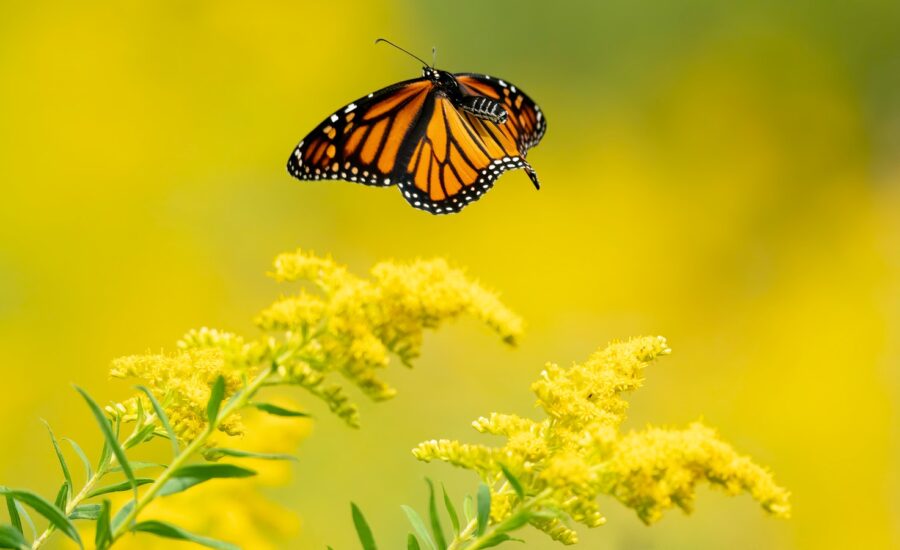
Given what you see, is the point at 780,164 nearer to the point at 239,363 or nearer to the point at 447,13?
the point at 447,13

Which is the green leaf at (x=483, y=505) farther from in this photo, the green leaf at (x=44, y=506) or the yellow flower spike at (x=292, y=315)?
the green leaf at (x=44, y=506)

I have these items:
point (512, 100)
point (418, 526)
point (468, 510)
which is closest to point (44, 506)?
point (418, 526)

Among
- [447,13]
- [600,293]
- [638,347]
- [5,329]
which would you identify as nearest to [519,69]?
[447,13]

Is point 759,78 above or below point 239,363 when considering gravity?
above

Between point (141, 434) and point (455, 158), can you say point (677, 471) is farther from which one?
point (455, 158)

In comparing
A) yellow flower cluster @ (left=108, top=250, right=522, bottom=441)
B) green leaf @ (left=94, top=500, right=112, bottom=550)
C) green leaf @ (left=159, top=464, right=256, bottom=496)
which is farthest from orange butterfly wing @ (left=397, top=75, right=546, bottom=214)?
green leaf @ (left=94, top=500, right=112, bottom=550)

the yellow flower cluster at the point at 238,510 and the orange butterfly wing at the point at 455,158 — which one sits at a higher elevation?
the orange butterfly wing at the point at 455,158

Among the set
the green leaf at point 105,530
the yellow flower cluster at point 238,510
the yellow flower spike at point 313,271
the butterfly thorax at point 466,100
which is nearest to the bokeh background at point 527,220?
the butterfly thorax at point 466,100
